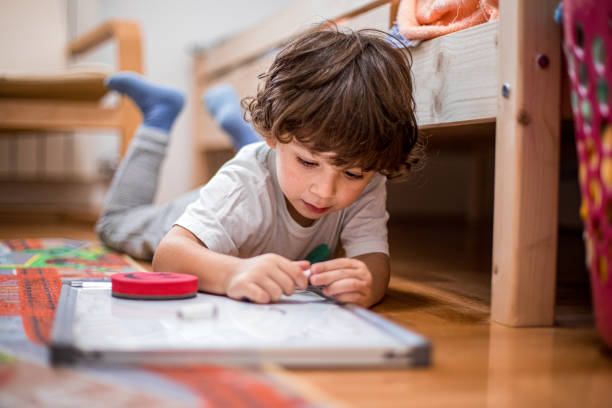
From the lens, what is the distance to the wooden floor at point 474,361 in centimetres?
51

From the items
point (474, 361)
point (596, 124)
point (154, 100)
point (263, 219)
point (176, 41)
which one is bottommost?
point (474, 361)

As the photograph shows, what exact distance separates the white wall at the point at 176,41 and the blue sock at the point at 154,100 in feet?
3.73

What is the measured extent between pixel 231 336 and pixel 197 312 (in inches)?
2.7

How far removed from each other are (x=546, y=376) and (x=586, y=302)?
1.39 feet

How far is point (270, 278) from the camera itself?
754 millimetres

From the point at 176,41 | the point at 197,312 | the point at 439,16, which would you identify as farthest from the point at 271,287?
the point at 176,41

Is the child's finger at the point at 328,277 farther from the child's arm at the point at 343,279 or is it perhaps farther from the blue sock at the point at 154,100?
the blue sock at the point at 154,100

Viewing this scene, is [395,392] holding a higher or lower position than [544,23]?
lower

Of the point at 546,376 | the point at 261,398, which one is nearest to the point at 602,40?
the point at 546,376

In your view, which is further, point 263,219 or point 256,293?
point 263,219

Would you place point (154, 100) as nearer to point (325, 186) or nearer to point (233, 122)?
point (233, 122)

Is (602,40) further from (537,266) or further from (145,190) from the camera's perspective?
(145,190)

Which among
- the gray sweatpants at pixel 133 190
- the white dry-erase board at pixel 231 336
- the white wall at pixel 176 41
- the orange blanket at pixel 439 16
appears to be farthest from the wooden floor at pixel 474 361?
the white wall at pixel 176 41

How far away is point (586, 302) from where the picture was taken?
957mm
